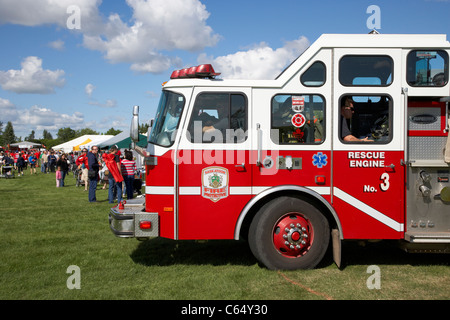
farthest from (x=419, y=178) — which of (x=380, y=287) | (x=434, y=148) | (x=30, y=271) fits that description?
(x=30, y=271)

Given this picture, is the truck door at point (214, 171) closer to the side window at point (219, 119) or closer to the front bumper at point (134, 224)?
the side window at point (219, 119)

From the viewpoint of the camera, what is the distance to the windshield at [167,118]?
5.71 m

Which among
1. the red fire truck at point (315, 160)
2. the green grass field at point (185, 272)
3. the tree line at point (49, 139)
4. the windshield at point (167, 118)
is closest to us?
the green grass field at point (185, 272)

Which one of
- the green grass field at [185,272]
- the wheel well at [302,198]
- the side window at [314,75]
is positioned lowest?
the green grass field at [185,272]

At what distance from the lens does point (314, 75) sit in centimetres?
563

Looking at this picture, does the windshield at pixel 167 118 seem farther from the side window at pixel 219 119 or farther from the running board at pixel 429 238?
the running board at pixel 429 238

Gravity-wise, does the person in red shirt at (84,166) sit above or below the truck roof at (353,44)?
below

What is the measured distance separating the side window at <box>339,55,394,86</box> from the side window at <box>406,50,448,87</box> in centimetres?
30

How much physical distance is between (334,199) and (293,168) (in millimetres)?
711

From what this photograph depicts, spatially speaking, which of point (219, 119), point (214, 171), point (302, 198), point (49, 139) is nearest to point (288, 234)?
point (302, 198)

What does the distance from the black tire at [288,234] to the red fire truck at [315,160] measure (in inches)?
0.6

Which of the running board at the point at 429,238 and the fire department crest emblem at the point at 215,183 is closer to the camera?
the running board at the point at 429,238

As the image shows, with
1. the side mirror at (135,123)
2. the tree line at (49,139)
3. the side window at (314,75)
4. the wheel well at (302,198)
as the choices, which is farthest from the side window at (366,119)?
the tree line at (49,139)

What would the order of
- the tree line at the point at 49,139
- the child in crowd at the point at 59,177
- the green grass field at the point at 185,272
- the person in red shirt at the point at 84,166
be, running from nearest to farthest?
the green grass field at the point at 185,272 → the person in red shirt at the point at 84,166 → the child in crowd at the point at 59,177 → the tree line at the point at 49,139
